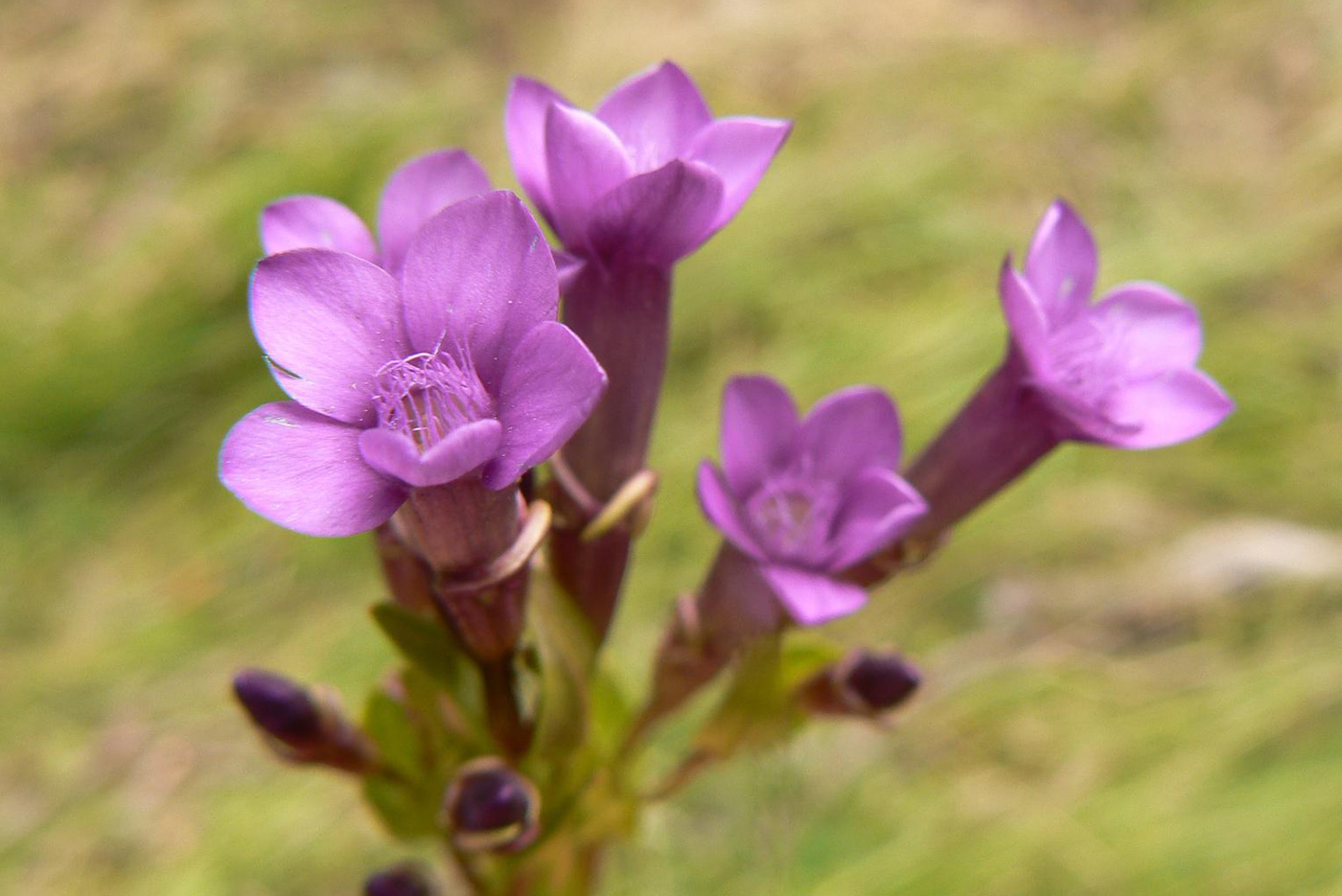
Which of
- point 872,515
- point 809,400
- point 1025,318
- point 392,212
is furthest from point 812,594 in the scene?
point 809,400

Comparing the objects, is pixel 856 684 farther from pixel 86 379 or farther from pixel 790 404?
pixel 86 379

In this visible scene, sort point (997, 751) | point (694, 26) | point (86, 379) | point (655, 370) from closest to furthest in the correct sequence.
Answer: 1. point (655, 370)
2. point (997, 751)
3. point (86, 379)
4. point (694, 26)

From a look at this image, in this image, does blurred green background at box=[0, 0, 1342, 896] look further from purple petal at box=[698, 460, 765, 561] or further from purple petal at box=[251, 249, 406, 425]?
purple petal at box=[251, 249, 406, 425]

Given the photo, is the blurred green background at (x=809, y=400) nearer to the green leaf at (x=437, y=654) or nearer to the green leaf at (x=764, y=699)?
the green leaf at (x=764, y=699)

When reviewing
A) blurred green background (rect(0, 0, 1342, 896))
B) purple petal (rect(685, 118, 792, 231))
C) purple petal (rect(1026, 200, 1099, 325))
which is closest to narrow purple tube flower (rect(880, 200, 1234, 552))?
purple petal (rect(1026, 200, 1099, 325))

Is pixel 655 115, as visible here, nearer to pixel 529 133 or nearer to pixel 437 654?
pixel 529 133

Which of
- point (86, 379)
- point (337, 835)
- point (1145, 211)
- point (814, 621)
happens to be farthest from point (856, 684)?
point (1145, 211)

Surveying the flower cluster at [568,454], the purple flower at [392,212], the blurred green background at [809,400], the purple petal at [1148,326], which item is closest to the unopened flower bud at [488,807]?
the flower cluster at [568,454]
